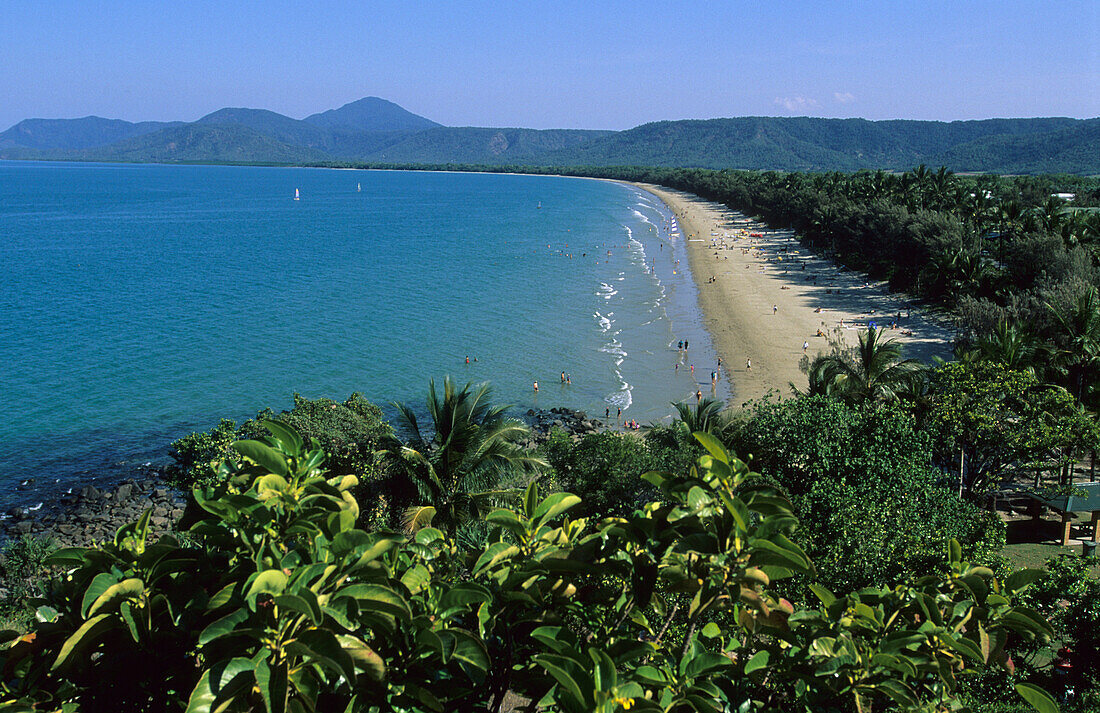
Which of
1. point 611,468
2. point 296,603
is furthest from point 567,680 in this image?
point 611,468

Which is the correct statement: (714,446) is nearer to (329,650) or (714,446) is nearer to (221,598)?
(329,650)

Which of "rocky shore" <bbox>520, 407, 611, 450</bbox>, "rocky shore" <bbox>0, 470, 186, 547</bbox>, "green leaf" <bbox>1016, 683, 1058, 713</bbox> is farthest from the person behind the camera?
"rocky shore" <bbox>520, 407, 611, 450</bbox>

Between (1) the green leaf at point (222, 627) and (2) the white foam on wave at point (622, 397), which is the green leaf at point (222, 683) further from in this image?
(2) the white foam on wave at point (622, 397)

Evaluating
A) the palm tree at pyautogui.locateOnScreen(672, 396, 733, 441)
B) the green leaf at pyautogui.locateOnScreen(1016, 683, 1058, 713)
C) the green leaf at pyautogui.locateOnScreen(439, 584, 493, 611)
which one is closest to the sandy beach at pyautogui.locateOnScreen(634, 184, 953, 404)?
the palm tree at pyautogui.locateOnScreen(672, 396, 733, 441)

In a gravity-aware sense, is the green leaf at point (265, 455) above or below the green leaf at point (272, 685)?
above

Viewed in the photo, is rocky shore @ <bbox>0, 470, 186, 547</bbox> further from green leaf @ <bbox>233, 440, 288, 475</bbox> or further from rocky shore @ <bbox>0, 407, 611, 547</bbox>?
green leaf @ <bbox>233, 440, 288, 475</bbox>

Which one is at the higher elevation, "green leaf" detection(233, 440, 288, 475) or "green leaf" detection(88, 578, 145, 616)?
"green leaf" detection(233, 440, 288, 475)

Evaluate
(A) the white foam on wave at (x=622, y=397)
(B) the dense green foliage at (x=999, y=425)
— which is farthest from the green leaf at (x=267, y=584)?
(A) the white foam on wave at (x=622, y=397)
